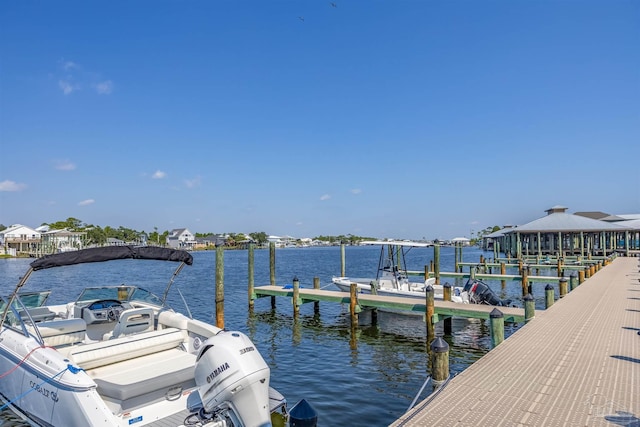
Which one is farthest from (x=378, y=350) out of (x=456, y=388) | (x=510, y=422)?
(x=510, y=422)

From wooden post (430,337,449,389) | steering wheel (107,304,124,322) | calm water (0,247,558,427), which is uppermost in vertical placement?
steering wheel (107,304,124,322)

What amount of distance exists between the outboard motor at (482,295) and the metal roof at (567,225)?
38999 mm

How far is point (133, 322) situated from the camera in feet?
26.6

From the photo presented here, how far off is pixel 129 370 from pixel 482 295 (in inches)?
570

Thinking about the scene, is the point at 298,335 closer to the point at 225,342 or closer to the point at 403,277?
the point at 403,277

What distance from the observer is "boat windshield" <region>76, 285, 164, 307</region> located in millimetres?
10109

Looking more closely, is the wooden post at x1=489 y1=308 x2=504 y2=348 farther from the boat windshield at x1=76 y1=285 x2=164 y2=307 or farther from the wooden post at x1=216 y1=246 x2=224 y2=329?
the wooden post at x1=216 y1=246 x2=224 y2=329

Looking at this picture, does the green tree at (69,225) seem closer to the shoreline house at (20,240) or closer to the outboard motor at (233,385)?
the shoreline house at (20,240)

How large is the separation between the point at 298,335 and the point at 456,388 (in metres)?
9.89

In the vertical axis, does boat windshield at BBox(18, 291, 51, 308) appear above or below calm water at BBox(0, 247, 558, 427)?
above

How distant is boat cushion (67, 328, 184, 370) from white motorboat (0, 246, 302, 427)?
0.02 m

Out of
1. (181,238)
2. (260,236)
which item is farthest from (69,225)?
(260,236)

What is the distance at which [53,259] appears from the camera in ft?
23.1

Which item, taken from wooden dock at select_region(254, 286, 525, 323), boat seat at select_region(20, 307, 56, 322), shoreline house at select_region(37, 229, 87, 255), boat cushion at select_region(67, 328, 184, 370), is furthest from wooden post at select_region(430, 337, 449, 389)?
shoreline house at select_region(37, 229, 87, 255)
